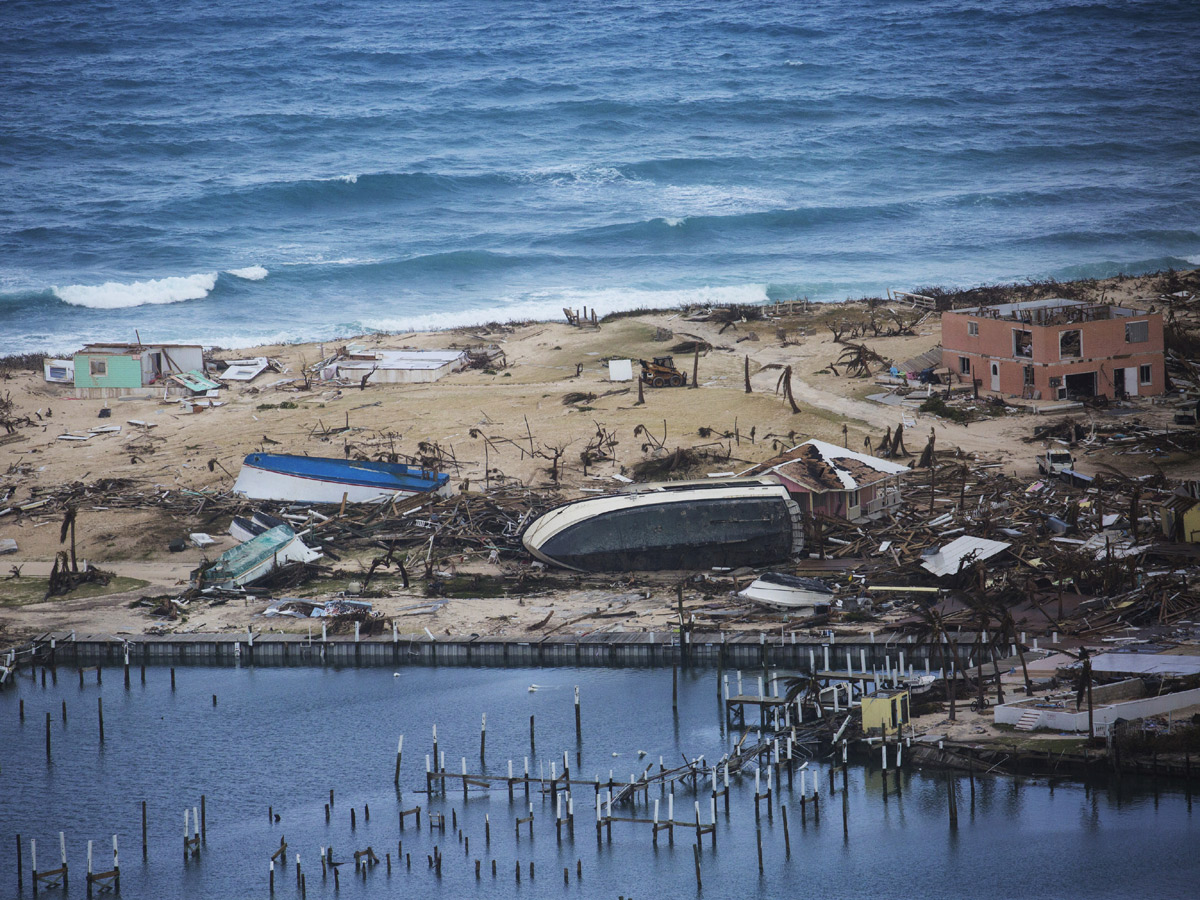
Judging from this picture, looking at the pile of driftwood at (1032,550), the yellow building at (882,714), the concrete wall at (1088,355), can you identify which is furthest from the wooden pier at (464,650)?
the concrete wall at (1088,355)

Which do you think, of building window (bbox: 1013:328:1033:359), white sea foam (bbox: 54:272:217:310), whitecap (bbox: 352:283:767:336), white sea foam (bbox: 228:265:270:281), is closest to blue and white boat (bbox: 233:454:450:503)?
building window (bbox: 1013:328:1033:359)

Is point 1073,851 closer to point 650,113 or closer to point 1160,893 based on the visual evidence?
point 1160,893

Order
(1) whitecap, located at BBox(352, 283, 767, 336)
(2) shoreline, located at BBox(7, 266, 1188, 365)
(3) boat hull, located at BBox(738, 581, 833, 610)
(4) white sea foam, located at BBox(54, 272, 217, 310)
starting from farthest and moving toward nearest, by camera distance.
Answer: (4) white sea foam, located at BBox(54, 272, 217, 310)
(1) whitecap, located at BBox(352, 283, 767, 336)
(2) shoreline, located at BBox(7, 266, 1188, 365)
(3) boat hull, located at BBox(738, 581, 833, 610)

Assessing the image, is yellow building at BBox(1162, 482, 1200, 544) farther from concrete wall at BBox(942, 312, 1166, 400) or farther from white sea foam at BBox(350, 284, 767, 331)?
white sea foam at BBox(350, 284, 767, 331)

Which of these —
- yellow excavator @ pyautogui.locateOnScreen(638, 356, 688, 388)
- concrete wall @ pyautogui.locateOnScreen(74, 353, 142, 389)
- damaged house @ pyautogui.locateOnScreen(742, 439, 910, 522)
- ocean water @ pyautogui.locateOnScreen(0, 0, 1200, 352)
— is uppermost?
ocean water @ pyautogui.locateOnScreen(0, 0, 1200, 352)

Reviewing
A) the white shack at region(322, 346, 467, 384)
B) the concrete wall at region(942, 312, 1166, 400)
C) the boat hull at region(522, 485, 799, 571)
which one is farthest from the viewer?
the white shack at region(322, 346, 467, 384)

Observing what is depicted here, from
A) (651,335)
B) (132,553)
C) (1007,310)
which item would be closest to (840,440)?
(1007,310)

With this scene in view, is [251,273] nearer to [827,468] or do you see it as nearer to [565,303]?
[565,303]
